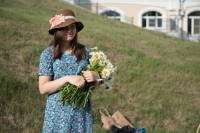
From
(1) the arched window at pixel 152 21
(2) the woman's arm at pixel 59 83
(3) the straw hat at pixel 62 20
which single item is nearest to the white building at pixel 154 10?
(1) the arched window at pixel 152 21

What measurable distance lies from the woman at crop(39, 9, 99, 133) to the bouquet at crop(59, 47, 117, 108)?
56 millimetres

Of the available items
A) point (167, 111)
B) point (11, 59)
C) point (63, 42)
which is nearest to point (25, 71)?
point (11, 59)

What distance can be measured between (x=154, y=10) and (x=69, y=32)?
82.8 ft

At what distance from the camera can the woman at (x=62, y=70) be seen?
3.07m

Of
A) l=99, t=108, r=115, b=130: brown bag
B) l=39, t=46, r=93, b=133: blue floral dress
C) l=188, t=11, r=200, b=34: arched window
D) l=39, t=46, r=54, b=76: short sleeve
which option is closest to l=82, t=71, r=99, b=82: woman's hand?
l=39, t=46, r=93, b=133: blue floral dress

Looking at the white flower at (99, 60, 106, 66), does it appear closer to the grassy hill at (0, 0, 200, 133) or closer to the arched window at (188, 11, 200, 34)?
the grassy hill at (0, 0, 200, 133)

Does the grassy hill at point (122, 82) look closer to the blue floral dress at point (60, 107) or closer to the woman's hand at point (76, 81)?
the blue floral dress at point (60, 107)

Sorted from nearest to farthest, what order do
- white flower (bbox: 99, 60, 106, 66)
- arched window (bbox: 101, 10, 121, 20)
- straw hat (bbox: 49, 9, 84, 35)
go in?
straw hat (bbox: 49, 9, 84, 35), white flower (bbox: 99, 60, 106, 66), arched window (bbox: 101, 10, 121, 20)

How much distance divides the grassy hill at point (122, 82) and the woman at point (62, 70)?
2.55 meters

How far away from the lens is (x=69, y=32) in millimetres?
3135

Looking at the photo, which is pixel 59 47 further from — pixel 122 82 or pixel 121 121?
pixel 122 82

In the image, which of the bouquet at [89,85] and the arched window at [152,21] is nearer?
the bouquet at [89,85]

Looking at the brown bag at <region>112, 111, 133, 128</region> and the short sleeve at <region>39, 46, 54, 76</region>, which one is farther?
the brown bag at <region>112, 111, 133, 128</region>

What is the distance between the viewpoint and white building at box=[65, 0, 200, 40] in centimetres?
2718
